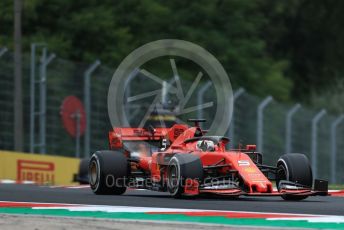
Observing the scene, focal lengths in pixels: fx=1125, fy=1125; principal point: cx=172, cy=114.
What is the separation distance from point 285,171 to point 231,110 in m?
12.1

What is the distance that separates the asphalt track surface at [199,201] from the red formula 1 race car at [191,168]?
0.58 feet

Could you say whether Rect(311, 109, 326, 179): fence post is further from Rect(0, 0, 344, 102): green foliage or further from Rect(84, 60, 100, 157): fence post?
Rect(0, 0, 344, 102): green foliage

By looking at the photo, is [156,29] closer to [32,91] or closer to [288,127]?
[288,127]

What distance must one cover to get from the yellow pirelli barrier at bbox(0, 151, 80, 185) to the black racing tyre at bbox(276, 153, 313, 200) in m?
11.8

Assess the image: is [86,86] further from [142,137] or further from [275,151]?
[142,137]

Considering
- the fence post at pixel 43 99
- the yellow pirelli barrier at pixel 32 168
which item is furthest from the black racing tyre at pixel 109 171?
the fence post at pixel 43 99

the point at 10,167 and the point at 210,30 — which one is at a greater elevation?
the point at 210,30

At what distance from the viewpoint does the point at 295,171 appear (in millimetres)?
14555

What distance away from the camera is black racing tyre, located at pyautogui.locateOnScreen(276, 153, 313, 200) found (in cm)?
1454

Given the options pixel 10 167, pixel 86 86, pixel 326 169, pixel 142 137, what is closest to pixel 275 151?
pixel 326 169

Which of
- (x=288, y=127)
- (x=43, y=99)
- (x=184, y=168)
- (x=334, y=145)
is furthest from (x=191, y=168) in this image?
(x=334, y=145)

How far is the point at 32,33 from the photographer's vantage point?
41.6 m

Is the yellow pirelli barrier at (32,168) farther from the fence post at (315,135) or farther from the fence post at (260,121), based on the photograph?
the fence post at (315,135)

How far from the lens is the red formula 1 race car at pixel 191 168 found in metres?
14.1
